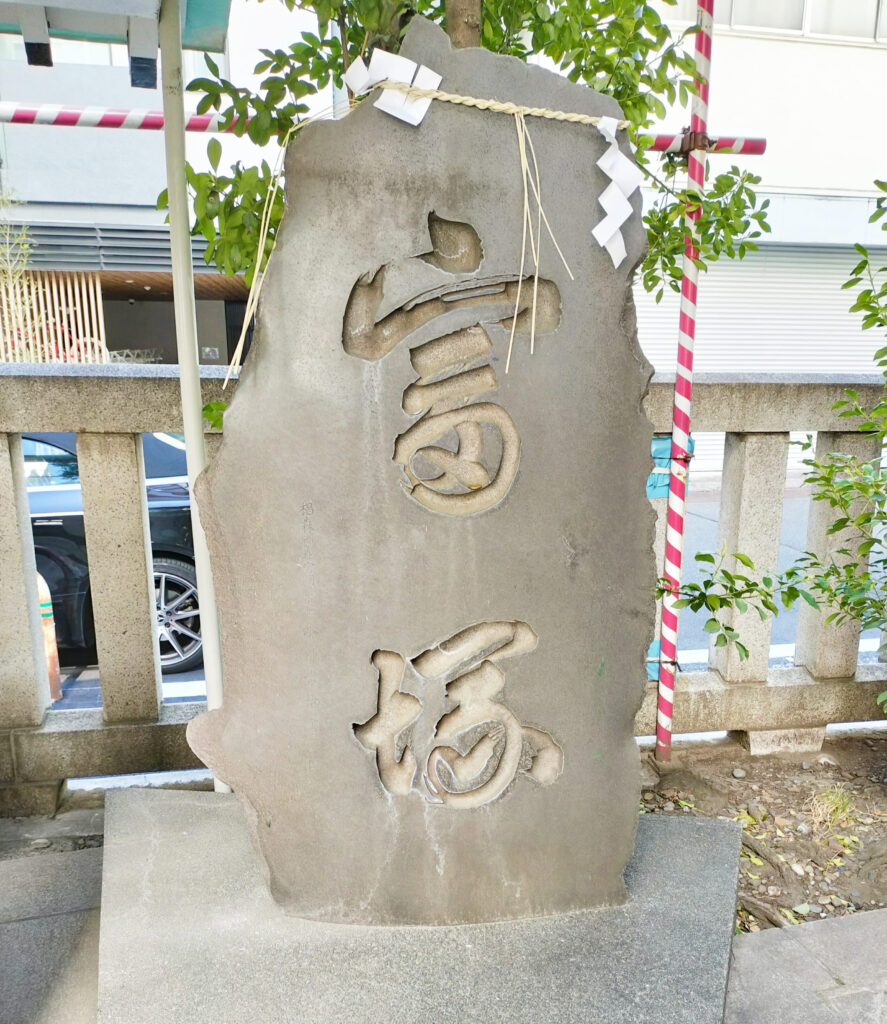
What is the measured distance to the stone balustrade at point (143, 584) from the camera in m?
2.59

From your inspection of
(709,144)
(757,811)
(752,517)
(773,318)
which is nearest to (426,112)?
(709,144)

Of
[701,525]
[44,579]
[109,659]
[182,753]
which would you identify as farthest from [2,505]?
[701,525]

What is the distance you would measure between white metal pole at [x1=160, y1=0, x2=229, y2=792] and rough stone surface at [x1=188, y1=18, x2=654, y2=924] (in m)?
0.46

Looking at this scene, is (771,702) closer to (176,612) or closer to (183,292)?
(183,292)

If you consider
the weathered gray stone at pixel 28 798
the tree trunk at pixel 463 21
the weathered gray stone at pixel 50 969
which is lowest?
the weathered gray stone at pixel 28 798

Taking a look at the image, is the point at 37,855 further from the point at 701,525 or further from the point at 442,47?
the point at 701,525

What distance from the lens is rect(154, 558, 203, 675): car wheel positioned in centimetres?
439

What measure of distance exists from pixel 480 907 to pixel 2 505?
1940 mm

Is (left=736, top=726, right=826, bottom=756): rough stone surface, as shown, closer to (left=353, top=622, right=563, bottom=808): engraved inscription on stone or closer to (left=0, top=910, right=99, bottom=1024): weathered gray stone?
(left=353, top=622, right=563, bottom=808): engraved inscription on stone

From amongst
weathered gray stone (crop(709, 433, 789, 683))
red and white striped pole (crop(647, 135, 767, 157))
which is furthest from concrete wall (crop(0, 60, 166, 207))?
weathered gray stone (crop(709, 433, 789, 683))

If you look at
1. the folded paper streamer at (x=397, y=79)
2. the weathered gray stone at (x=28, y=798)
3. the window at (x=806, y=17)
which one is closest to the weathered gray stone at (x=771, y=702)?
the weathered gray stone at (x=28, y=798)

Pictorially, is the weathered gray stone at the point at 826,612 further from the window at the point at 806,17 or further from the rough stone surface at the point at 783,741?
the window at the point at 806,17

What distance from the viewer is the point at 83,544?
13.5ft

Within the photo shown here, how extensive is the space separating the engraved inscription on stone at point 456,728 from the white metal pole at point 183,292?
68 cm
